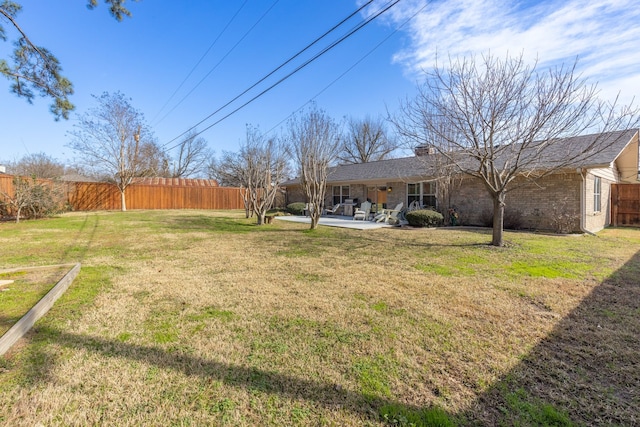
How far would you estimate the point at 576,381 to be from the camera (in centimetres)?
214

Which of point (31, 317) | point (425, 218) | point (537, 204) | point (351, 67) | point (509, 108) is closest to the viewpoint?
point (31, 317)

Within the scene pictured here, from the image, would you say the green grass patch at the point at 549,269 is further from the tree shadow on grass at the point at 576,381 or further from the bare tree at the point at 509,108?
the bare tree at the point at 509,108

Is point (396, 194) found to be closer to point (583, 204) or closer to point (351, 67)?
point (351, 67)

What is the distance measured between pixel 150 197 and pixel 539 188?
23942 mm

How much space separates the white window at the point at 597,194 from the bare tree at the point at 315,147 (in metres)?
A: 9.80

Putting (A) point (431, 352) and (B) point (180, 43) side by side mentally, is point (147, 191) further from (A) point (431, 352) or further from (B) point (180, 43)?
(A) point (431, 352)

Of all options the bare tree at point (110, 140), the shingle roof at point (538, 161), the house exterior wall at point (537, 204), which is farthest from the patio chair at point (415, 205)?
the bare tree at point (110, 140)

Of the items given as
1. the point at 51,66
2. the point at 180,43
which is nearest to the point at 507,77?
the point at 51,66

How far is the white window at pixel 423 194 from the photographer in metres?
14.0

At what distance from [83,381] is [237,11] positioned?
1080 centimetres

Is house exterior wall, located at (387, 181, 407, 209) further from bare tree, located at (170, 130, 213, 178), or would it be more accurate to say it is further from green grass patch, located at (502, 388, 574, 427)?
bare tree, located at (170, 130, 213, 178)

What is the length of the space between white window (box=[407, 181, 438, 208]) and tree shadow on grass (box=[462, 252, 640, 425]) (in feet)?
36.2

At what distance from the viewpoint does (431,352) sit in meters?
2.52

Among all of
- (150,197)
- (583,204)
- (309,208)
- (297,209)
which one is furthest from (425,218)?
(150,197)
